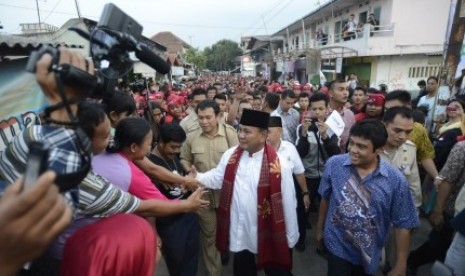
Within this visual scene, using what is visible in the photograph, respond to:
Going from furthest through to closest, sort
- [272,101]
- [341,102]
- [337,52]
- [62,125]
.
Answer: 1. [337,52]
2. [272,101]
3. [341,102]
4. [62,125]

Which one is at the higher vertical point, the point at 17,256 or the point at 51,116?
the point at 51,116

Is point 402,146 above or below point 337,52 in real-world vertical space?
below

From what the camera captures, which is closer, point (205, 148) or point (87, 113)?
point (87, 113)

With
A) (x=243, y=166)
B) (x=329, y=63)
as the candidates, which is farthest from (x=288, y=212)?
(x=329, y=63)

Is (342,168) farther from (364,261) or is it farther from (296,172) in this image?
(296,172)

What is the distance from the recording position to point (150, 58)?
127 centimetres

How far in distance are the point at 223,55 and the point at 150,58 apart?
73368 millimetres

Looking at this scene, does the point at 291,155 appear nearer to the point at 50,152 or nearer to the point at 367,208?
the point at 367,208

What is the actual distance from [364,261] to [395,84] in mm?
14697

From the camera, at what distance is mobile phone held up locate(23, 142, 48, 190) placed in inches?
23.1

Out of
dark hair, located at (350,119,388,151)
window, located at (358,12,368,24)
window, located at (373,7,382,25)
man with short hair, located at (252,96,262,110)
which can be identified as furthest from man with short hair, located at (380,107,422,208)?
window, located at (358,12,368,24)

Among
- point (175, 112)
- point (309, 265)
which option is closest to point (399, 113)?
point (309, 265)

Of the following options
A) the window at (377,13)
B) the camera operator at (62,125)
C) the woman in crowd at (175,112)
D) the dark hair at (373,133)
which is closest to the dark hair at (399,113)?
the dark hair at (373,133)

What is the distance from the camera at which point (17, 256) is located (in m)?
0.60
